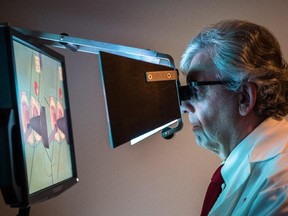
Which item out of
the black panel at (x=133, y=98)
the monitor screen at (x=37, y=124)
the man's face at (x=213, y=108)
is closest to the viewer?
the monitor screen at (x=37, y=124)

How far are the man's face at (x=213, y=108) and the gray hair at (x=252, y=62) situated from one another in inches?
1.2

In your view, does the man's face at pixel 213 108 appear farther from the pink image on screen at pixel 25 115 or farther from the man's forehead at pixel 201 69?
the pink image on screen at pixel 25 115

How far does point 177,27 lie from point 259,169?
113 centimetres

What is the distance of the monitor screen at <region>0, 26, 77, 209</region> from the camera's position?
68 cm

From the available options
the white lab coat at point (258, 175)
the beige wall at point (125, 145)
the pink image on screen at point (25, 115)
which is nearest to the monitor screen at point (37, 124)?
the pink image on screen at point (25, 115)

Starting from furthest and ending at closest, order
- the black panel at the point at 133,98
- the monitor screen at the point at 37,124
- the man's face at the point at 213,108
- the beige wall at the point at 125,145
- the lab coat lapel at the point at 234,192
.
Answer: the beige wall at the point at 125,145, the man's face at the point at 213,108, the lab coat lapel at the point at 234,192, the black panel at the point at 133,98, the monitor screen at the point at 37,124

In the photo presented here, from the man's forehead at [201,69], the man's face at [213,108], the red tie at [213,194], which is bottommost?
the red tie at [213,194]

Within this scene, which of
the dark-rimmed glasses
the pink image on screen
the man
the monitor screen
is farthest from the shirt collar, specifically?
the pink image on screen

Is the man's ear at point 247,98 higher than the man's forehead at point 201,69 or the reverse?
the reverse

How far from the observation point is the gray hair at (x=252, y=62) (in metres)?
1.07

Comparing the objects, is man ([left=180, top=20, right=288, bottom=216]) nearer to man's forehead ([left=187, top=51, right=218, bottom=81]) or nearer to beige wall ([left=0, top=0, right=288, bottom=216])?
man's forehead ([left=187, top=51, right=218, bottom=81])

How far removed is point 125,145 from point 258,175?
3.09ft

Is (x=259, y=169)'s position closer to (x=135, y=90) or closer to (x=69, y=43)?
(x=135, y=90)

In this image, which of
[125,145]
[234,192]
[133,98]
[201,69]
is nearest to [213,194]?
[234,192]
